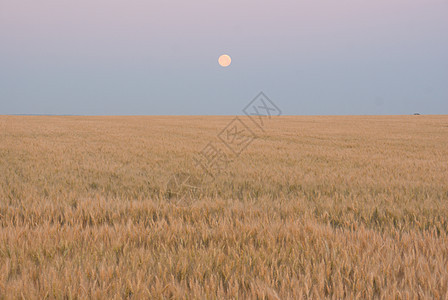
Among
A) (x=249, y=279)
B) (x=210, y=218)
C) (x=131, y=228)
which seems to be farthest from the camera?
(x=210, y=218)

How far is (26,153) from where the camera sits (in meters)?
7.58

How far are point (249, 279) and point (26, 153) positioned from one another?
28.2 ft

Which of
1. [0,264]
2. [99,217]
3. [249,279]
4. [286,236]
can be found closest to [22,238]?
[0,264]

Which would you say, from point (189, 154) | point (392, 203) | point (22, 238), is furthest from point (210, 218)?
point (189, 154)

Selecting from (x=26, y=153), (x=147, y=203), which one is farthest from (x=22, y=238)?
(x=26, y=153)

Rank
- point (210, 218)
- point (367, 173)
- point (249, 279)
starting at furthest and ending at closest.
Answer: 1. point (367, 173)
2. point (210, 218)
3. point (249, 279)

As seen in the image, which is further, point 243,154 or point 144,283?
point 243,154

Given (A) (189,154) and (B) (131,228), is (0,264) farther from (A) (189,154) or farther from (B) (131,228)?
(A) (189,154)

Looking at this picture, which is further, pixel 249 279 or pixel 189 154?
pixel 189 154

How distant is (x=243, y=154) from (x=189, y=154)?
1.70m

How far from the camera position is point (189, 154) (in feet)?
25.0

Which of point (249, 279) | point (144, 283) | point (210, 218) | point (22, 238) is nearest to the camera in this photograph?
point (144, 283)

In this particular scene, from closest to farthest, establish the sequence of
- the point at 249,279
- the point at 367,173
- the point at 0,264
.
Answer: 1. the point at 249,279
2. the point at 0,264
3. the point at 367,173

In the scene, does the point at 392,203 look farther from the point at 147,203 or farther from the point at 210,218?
the point at 147,203
